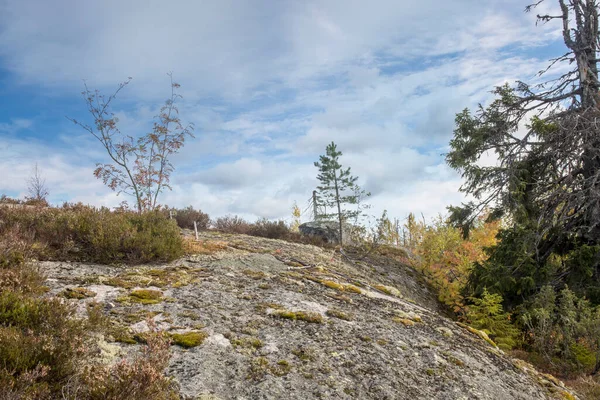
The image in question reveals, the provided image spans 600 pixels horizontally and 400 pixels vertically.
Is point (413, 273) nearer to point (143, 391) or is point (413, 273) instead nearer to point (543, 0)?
point (543, 0)

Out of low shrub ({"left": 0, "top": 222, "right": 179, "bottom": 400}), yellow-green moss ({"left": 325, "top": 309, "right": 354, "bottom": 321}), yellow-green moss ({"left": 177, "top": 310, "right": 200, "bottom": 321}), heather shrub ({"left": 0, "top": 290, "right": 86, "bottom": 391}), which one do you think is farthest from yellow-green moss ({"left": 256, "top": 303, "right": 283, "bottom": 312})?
heather shrub ({"left": 0, "top": 290, "right": 86, "bottom": 391})

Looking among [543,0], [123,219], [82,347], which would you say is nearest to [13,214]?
[123,219]

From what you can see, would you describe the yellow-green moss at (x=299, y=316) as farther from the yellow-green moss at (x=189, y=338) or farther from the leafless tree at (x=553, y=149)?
the leafless tree at (x=553, y=149)

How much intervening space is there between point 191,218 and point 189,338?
12151 millimetres

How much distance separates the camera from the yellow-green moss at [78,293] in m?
4.10

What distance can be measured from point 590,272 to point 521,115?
16.7ft

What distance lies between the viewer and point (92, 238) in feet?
19.6

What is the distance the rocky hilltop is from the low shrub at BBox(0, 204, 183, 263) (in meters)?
0.33

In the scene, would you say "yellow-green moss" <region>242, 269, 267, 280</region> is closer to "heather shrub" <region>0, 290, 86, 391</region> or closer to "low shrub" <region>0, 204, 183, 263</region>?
"low shrub" <region>0, 204, 183, 263</region>

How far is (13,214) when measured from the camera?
21.3 ft

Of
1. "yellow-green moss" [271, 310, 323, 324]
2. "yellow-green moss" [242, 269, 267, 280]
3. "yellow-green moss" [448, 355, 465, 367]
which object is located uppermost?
"yellow-green moss" [242, 269, 267, 280]

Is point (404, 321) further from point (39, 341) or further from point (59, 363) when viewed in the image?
point (39, 341)

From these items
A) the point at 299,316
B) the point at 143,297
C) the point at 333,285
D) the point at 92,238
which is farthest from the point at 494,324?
the point at 92,238

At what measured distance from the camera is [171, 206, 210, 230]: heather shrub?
14.8 metres
